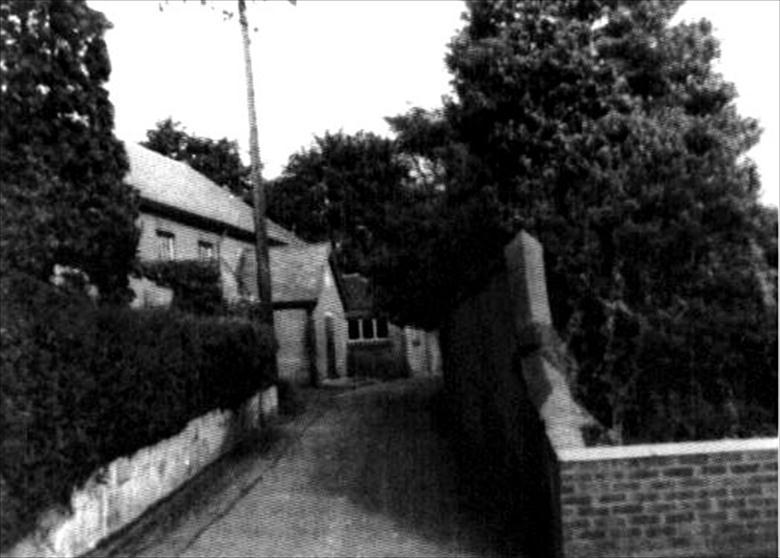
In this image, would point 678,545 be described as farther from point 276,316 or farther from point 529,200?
point 276,316

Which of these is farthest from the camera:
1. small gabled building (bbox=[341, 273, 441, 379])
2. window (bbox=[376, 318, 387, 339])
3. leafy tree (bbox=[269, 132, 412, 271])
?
leafy tree (bbox=[269, 132, 412, 271])

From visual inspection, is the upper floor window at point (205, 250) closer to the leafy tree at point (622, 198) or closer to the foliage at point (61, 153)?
the leafy tree at point (622, 198)

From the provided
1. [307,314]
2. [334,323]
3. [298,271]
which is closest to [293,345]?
[307,314]

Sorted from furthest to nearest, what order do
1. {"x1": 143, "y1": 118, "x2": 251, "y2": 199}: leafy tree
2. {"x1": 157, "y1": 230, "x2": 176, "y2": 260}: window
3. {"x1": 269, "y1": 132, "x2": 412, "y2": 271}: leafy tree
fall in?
{"x1": 143, "y1": 118, "x2": 251, "y2": 199}: leafy tree < {"x1": 269, "y1": 132, "x2": 412, "y2": 271}: leafy tree < {"x1": 157, "y1": 230, "x2": 176, "y2": 260}: window

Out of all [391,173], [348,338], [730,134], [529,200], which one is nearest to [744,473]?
[529,200]

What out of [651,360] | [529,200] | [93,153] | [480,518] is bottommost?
[480,518]

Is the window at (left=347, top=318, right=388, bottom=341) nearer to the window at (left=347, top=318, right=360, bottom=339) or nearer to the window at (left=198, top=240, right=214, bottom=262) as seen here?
the window at (left=347, top=318, right=360, bottom=339)

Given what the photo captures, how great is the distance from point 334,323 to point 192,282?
12421 mm

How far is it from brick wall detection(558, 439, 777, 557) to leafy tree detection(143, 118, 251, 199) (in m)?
56.3

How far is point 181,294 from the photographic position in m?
25.2

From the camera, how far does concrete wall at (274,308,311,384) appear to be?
32250mm

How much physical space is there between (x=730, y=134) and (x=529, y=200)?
12.1ft

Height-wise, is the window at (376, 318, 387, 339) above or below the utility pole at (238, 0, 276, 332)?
below

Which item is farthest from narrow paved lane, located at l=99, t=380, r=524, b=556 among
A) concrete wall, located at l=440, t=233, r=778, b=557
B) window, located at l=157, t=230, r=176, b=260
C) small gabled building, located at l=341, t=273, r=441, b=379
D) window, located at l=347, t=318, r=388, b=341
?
window, located at l=347, t=318, r=388, b=341
